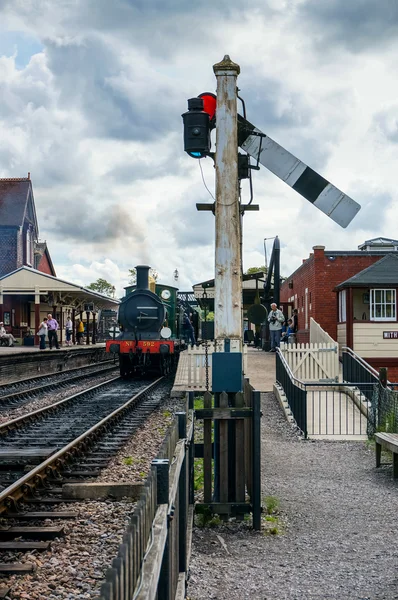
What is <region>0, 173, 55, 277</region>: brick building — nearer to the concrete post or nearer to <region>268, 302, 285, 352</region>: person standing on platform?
<region>268, 302, 285, 352</region>: person standing on platform

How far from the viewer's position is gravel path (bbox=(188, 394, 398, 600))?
4340 mm

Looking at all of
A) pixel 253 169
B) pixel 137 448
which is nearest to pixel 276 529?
pixel 253 169

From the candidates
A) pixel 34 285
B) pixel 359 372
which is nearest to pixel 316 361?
pixel 359 372

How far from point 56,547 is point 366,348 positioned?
17.3m

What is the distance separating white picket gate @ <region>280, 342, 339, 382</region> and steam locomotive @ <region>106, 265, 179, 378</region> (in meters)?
4.77

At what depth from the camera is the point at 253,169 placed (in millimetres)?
6312

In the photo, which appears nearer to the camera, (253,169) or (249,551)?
(249,551)

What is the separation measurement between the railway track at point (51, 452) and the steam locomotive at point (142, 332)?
165 inches

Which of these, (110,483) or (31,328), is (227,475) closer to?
(110,483)

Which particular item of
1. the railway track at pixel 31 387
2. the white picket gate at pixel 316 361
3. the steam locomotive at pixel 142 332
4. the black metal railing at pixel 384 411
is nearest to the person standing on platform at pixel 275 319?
the steam locomotive at pixel 142 332

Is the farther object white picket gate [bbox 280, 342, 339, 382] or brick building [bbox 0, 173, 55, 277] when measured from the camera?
brick building [bbox 0, 173, 55, 277]

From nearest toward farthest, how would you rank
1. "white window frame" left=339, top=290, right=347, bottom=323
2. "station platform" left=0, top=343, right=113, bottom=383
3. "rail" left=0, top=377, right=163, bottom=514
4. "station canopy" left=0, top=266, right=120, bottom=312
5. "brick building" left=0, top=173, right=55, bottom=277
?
"rail" left=0, top=377, right=163, bottom=514
"station platform" left=0, top=343, right=113, bottom=383
"white window frame" left=339, top=290, right=347, bottom=323
"station canopy" left=0, top=266, right=120, bottom=312
"brick building" left=0, top=173, right=55, bottom=277

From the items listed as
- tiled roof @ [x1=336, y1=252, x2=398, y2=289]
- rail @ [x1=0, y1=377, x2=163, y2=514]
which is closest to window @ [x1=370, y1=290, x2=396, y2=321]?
tiled roof @ [x1=336, y1=252, x2=398, y2=289]

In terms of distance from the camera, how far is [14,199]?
48.9 metres
